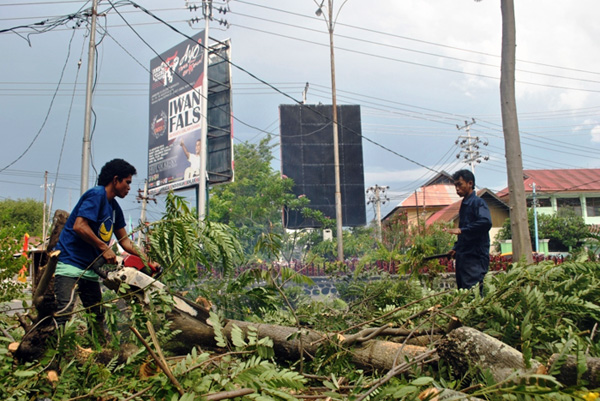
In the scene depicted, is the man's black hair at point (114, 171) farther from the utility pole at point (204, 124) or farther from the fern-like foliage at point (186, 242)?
the utility pole at point (204, 124)

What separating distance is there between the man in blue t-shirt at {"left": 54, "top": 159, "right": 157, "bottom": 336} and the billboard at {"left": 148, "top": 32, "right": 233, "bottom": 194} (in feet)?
47.7

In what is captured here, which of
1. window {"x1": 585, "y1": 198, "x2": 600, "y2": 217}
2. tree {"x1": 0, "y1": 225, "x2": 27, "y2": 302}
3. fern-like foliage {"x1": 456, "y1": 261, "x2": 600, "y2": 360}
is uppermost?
window {"x1": 585, "y1": 198, "x2": 600, "y2": 217}

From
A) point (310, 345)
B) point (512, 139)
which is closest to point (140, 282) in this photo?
point (310, 345)

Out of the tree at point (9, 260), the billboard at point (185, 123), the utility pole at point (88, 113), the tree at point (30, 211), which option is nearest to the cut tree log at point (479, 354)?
the tree at point (9, 260)

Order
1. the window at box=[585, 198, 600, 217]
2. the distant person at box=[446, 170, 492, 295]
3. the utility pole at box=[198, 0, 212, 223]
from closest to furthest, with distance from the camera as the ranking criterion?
1. the distant person at box=[446, 170, 492, 295]
2. the utility pole at box=[198, 0, 212, 223]
3. the window at box=[585, 198, 600, 217]

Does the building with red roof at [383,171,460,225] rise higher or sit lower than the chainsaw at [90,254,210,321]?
higher

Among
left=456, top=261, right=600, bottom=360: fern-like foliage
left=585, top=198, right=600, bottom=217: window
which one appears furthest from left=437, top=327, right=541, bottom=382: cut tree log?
left=585, top=198, right=600, bottom=217: window

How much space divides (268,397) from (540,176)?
4022 centimetres

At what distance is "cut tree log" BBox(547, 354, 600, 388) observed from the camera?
199 centimetres

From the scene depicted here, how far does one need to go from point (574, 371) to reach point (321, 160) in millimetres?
28923

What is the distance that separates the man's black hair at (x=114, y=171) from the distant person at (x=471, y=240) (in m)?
2.97

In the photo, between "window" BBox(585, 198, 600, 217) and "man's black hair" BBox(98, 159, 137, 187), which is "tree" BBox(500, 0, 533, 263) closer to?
"man's black hair" BBox(98, 159, 137, 187)

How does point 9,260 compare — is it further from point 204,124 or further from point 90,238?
point 204,124

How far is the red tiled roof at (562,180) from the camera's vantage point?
35062 mm
